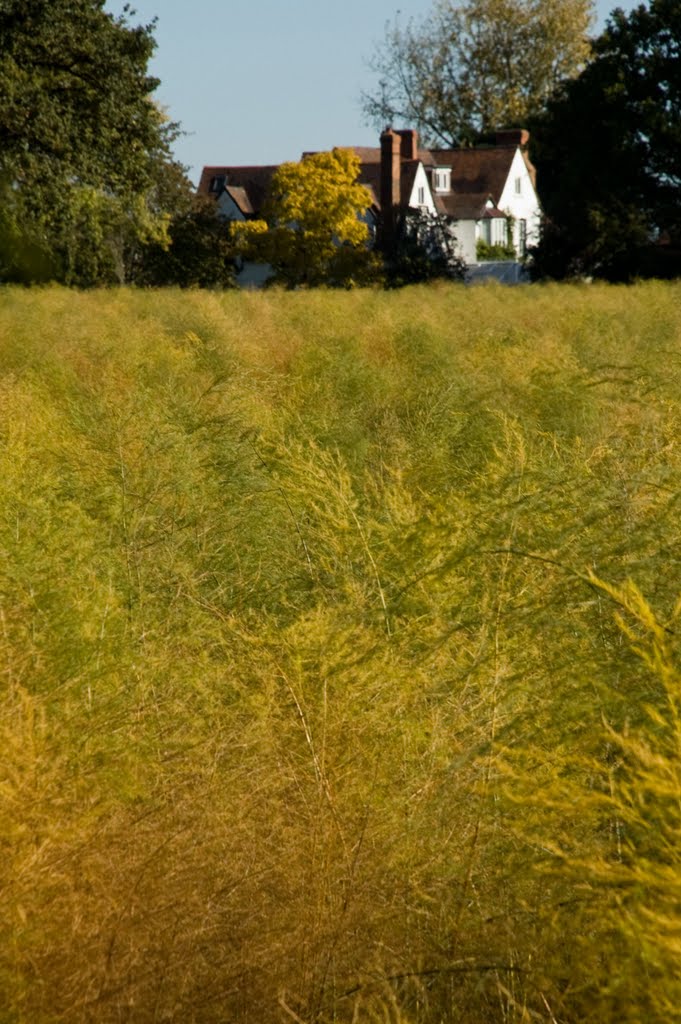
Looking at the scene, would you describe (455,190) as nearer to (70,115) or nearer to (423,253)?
(423,253)

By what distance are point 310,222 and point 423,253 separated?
5.85 metres

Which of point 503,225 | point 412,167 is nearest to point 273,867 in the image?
point 412,167

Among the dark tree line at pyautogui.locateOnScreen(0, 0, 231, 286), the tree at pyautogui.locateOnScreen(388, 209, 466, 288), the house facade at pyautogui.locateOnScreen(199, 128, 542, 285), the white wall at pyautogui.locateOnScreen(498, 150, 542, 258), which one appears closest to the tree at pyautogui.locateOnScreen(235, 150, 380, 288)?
the tree at pyautogui.locateOnScreen(388, 209, 466, 288)

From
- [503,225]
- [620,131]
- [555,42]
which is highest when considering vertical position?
[555,42]

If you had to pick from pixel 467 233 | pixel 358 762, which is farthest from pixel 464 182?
pixel 358 762

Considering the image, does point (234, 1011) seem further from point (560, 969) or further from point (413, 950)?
point (560, 969)

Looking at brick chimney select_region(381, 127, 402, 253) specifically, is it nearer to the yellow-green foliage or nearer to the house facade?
the house facade

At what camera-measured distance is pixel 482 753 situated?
222cm

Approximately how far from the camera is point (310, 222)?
47.9m

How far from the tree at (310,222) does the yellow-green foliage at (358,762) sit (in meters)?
44.0

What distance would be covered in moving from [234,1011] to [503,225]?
6851cm

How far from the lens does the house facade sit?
56.1 m

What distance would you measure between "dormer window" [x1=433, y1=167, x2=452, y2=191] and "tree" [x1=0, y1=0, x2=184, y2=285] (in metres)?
38.6

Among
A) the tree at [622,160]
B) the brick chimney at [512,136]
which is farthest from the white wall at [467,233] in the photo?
the tree at [622,160]
